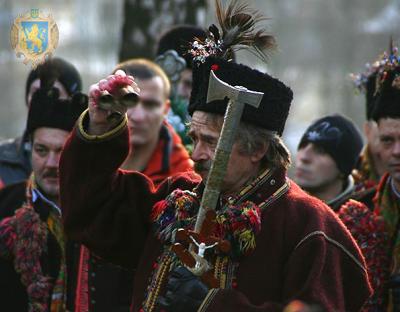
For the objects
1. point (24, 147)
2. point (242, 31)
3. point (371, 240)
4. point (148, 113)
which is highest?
point (242, 31)

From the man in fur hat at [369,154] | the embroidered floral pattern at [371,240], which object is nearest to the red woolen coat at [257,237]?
the embroidered floral pattern at [371,240]

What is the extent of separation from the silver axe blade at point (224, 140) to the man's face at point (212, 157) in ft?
0.47

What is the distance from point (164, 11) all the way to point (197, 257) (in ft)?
17.9

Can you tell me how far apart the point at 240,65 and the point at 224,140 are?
381 millimetres

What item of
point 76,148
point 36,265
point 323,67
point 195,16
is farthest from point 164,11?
point 323,67

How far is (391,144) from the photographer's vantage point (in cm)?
667

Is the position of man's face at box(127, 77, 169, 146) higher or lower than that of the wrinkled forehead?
lower

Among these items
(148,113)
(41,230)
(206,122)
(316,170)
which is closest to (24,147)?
(148,113)

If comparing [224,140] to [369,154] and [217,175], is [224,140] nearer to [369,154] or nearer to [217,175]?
[217,175]

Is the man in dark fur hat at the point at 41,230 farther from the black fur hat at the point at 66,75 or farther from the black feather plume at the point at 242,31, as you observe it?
the black feather plume at the point at 242,31

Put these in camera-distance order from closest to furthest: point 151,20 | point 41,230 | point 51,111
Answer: point 41,230 < point 51,111 < point 151,20

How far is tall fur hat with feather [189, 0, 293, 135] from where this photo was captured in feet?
17.9

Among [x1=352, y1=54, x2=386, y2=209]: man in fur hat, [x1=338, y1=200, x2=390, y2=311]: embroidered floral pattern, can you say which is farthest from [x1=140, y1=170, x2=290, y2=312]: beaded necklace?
[x1=352, y1=54, x2=386, y2=209]: man in fur hat

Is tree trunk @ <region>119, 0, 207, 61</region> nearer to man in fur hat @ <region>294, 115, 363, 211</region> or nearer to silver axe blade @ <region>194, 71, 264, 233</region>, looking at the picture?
man in fur hat @ <region>294, 115, 363, 211</region>
